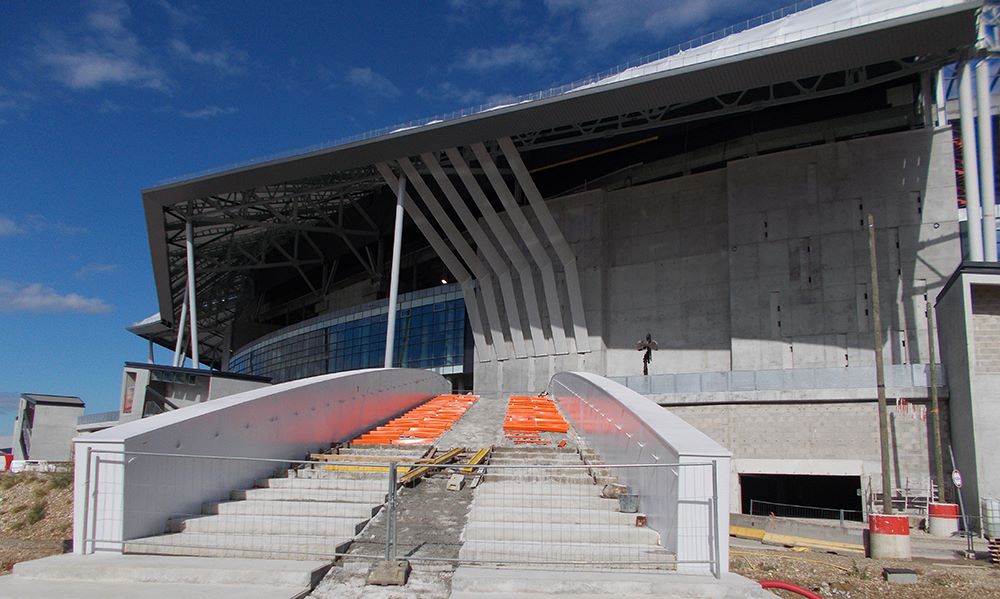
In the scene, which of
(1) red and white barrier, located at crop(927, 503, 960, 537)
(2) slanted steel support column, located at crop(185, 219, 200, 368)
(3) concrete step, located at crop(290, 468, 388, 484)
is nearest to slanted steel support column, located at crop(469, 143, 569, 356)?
(2) slanted steel support column, located at crop(185, 219, 200, 368)

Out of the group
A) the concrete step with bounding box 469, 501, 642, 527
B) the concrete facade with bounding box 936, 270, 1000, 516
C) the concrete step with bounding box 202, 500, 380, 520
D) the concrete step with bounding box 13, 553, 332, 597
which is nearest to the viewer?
the concrete step with bounding box 13, 553, 332, 597

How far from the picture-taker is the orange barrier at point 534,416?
59.2ft

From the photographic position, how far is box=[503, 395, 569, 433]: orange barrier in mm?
18031

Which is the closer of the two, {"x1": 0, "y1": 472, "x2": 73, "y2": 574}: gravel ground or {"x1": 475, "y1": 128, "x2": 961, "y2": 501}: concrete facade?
{"x1": 0, "y1": 472, "x2": 73, "y2": 574}: gravel ground

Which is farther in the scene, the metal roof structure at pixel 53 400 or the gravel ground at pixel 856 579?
the metal roof structure at pixel 53 400

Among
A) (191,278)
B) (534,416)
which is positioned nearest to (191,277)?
(191,278)

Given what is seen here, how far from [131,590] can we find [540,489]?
17.1 ft

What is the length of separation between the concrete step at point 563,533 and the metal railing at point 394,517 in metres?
0.01

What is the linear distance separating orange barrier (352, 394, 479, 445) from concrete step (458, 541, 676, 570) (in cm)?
682

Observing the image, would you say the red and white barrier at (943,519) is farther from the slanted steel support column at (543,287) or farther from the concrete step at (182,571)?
the slanted steel support column at (543,287)

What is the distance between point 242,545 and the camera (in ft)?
28.1

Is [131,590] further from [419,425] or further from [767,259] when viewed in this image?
[767,259]

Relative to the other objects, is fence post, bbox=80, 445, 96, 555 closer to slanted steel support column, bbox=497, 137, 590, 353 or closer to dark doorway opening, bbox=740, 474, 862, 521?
dark doorway opening, bbox=740, 474, 862, 521

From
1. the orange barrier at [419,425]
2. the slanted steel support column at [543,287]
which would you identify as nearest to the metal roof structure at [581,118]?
the slanted steel support column at [543,287]
